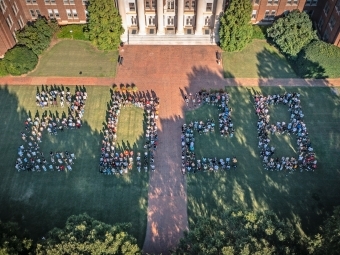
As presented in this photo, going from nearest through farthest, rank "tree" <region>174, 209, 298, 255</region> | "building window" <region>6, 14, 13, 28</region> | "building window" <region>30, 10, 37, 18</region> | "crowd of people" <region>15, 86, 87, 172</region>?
"tree" <region>174, 209, 298, 255</region> < "crowd of people" <region>15, 86, 87, 172</region> < "building window" <region>6, 14, 13, 28</region> < "building window" <region>30, 10, 37, 18</region>

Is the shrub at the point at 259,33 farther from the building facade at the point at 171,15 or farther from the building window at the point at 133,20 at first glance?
the building window at the point at 133,20

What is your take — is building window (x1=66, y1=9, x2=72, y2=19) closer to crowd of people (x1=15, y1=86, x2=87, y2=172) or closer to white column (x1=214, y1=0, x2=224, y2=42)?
crowd of people (x1=15, y1=86, x2=87, y2=172)

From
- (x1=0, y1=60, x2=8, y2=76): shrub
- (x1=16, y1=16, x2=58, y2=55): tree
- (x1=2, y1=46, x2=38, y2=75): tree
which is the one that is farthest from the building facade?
(x1=0, y1=60, x2=8, y2=76): shrub

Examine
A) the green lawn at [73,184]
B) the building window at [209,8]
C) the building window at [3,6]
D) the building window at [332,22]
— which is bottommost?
the green lawn at [73,184]

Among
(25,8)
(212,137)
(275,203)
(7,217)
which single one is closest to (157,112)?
(212,137)

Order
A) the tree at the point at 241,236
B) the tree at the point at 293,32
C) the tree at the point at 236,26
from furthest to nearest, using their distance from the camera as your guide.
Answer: the tree at the point at 293,32
the tree at the point at 236,26
the tree at the point at 241,236

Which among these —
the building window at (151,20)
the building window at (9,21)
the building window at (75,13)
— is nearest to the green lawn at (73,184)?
the building window at (9,21)

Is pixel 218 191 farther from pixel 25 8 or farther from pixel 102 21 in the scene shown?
pixel 25 8
